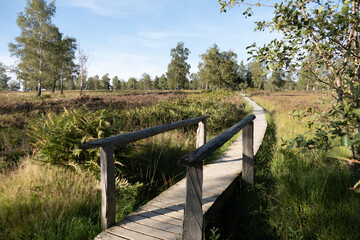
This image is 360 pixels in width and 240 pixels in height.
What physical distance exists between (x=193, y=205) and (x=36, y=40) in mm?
33547

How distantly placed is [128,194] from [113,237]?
3.38 feet

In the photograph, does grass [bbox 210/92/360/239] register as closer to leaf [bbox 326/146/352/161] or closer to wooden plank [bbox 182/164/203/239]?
leaf [bbox 326/146/352/161]

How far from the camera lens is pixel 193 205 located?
1794 mm

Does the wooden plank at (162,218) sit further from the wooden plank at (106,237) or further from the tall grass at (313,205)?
the tall grass at (313,205)

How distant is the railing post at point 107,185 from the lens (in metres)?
2.25

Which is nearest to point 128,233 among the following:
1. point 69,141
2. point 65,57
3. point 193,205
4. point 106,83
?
point 193,205

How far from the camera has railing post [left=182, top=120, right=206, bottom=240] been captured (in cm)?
174

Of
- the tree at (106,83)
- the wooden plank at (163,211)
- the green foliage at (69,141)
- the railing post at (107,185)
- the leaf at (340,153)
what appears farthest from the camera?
the tree at (106,83)

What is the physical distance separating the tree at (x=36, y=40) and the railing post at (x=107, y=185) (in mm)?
29707

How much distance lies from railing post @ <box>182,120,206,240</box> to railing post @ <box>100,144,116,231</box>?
3.19 ft

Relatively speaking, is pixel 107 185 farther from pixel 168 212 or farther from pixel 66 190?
pixel 66 190

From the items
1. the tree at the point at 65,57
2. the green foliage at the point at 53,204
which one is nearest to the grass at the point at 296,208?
the green foliage at the point at 53,204

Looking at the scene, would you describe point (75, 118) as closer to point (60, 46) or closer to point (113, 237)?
point (113, 237)

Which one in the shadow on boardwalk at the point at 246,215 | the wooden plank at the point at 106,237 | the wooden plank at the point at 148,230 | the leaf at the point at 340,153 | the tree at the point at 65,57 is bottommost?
the shadow on boardwalk at the point at 246,215
